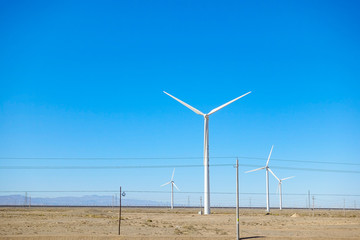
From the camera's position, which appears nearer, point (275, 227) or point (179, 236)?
point (179, 236)

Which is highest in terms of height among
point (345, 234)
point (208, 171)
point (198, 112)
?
point (198, 112)

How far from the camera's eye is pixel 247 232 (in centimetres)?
6488

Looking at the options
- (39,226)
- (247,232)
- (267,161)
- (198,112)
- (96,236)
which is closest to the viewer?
(96,236)

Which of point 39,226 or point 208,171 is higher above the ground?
point 208,171

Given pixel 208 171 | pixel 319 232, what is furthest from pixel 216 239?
pixel 208 171

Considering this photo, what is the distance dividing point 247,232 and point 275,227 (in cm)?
1152

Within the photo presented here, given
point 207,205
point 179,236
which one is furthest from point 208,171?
point 179,236

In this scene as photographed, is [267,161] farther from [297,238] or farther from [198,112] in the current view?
[297,238]

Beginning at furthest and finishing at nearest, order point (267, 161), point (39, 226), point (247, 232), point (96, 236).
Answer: point (267, 161) → point (39, 226) → point (247, 232) → point (96, 236)

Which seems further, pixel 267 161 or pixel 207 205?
pixel 267 161

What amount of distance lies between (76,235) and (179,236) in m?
13.6

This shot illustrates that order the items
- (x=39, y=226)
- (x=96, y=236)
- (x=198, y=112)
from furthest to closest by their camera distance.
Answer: (x=198, y=112) → (x=39, y=226) → (x=96, y=236)

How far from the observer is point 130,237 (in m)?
55.4

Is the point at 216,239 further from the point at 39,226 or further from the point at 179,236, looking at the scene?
the point at 39,226
